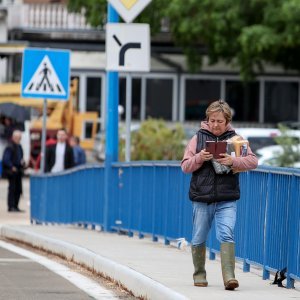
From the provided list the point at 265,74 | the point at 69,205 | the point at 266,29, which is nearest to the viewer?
the point at 69,205

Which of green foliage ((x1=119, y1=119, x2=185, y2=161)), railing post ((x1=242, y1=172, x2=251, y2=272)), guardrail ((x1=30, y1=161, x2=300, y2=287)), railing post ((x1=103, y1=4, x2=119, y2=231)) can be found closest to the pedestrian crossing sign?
guardrail ((x1=30, y1=161, x2=300, y2=287))

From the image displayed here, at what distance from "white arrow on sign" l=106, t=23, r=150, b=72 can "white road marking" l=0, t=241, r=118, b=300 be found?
2700 millimetres

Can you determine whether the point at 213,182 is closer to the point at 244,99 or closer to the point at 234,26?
the point at 234,26

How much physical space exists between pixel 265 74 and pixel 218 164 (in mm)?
47997

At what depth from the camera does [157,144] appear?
1555 inches

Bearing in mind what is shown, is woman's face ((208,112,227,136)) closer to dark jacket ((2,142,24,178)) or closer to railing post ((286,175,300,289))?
railing post ((286,175,300,289))

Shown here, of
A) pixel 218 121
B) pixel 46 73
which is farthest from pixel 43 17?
pixel 218 121

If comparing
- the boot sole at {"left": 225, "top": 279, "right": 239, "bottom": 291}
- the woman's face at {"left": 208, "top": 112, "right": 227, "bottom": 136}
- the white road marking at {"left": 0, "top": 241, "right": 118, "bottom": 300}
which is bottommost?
the white road marking at {"left": 0, "top": 241, "right": 118, "bottom": 300}

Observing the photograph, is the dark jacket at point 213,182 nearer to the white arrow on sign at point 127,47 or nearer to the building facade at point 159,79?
the white arrow on sign at point 127,47

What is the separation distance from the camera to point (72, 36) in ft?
193

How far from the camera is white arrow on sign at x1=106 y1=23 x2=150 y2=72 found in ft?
59.6

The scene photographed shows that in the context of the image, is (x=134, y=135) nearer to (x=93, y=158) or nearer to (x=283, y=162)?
(x=93, y=158)

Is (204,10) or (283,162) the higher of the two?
(204,10)

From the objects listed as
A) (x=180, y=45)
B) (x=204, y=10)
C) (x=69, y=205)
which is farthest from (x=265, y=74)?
(x=69, y=205)
